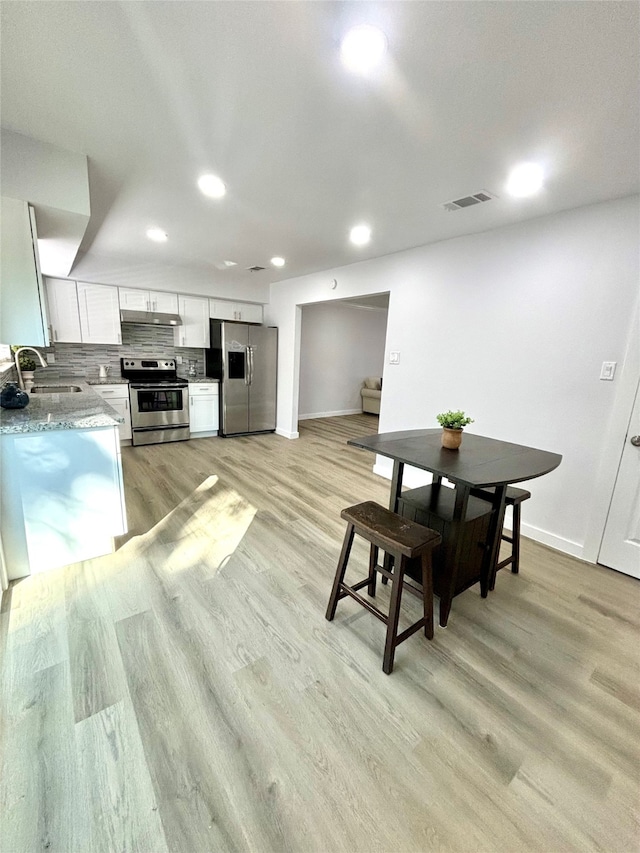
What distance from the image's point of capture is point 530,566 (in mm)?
2449

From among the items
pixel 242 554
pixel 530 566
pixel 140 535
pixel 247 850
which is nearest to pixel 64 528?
pixel 140 535

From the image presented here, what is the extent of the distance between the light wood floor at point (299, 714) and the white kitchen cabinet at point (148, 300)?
3626 millimetres

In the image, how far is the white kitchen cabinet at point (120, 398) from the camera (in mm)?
4395

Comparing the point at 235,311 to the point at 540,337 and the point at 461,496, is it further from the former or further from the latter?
the point at 461,496

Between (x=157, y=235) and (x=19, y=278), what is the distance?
5.78 ft

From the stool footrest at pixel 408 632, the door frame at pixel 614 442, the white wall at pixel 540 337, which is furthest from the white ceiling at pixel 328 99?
the stool footrest at pixel 408 632

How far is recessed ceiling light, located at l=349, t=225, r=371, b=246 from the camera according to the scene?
300 centimetres

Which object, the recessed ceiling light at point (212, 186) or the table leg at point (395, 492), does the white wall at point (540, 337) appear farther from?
the recessed ceiling light at point (212, 186)

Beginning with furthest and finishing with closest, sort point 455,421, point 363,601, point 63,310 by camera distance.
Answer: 1. point 63,310
2. point 455,421
3. point 363,601

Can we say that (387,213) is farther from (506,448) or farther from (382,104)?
(506,448)

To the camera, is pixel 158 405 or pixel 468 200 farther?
pixel 158 405

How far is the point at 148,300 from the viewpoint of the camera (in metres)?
4.78

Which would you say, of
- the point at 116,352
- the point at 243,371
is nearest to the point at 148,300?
the point at 116,352

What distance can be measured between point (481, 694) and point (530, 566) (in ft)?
4.13
